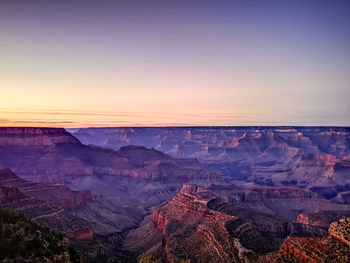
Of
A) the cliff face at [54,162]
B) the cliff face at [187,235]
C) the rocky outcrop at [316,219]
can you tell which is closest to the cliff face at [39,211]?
the cliff face at [187,235]

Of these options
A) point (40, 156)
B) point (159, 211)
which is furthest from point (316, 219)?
point (40, 156)

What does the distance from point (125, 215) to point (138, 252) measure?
1816 inches

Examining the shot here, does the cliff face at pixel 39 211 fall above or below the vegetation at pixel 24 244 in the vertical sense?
below

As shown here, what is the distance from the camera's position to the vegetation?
77.4 ft

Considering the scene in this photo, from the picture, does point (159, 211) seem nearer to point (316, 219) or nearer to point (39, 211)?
point (39, 211)

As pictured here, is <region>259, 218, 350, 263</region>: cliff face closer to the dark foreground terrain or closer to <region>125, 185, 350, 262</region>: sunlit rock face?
<region>125, 185, 350, 262</region>: sunlit rock face

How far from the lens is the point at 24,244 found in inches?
982

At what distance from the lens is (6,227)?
26.1 metres

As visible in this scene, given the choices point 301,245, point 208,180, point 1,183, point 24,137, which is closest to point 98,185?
point 24,137

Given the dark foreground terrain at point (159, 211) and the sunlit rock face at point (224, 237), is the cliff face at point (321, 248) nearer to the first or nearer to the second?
the sunlit rock face at point (224, 237)

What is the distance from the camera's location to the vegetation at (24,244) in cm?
2358

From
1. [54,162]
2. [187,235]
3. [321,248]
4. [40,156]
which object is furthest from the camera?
[40,156]

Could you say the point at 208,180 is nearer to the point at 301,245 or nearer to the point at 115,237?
the point at 115,237

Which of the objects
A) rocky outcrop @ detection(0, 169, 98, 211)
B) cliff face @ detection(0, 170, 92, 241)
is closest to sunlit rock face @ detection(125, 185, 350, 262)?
cliff face @ detection(0, 170, 92, 241)
